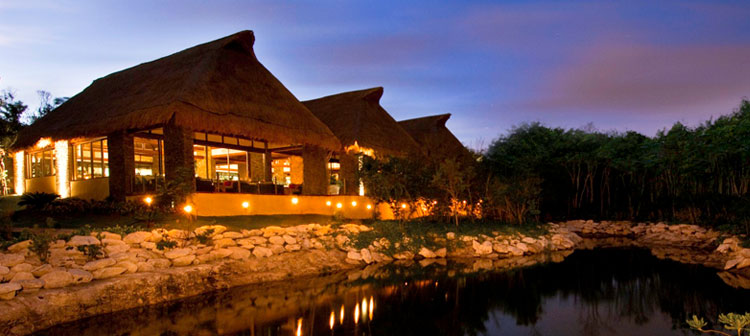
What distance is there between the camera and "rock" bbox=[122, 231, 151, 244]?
8.16 m

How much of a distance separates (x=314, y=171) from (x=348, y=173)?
1.68m

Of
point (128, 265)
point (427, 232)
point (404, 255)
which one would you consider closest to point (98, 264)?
point (128, 265)

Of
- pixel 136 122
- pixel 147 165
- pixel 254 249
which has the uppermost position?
pixel 136 122

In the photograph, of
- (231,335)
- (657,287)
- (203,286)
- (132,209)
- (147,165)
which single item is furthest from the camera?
(147,165)

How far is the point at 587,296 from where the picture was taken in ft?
26.7

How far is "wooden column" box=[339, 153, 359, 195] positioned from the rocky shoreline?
4.36 m

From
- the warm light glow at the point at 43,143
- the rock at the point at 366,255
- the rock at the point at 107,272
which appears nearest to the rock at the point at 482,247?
the rock at the point at 366,255

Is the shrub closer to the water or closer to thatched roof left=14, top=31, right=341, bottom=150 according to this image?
thatched roof left=14, top=31, right=341, bottom=150

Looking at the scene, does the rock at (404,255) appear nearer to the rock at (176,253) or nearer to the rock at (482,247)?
the rock at (482,247)

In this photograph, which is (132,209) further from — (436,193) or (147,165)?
(436,193)

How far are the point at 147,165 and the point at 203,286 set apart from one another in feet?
24.9

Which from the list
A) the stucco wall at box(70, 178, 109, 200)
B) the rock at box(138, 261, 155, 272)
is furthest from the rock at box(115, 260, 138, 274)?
the stucco wall at box(70, 178, 109, 200)

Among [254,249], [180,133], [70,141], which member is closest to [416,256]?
[254,249]

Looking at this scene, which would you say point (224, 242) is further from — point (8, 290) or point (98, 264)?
point (8, 290)
